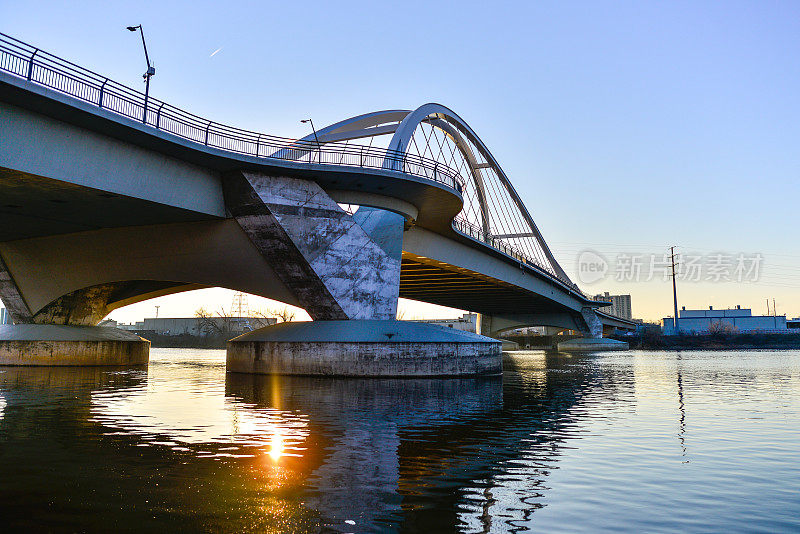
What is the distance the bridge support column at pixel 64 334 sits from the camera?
1409 inches

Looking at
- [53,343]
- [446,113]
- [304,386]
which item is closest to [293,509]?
[304,386]

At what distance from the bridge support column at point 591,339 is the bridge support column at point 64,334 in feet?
240

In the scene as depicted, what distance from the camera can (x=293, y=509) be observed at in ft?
22.0

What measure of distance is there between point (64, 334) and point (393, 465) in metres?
34.8

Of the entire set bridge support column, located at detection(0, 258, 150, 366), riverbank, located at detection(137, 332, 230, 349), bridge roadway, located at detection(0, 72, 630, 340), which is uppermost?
bridge roadway, located at detection(0, 72, 630, 340)

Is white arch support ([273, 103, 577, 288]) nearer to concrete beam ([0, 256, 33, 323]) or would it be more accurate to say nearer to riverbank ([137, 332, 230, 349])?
concrete beam ([0, 256, 33, 323])

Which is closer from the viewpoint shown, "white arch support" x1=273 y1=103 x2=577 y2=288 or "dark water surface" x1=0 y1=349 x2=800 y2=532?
"dark water surface" x1=0 y1=349 x2=800 y2=532

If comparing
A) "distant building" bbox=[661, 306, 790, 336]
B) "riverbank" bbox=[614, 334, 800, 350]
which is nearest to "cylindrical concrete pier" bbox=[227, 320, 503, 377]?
"riverbank" bbox=[614, 334, 800, 350]

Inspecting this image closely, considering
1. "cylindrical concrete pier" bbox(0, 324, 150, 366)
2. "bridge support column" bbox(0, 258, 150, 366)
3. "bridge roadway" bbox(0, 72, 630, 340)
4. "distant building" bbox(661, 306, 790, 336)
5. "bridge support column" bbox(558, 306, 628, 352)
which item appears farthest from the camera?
"distant building" bbox(661, 306, 790, 336)

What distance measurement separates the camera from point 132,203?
25.9 meters

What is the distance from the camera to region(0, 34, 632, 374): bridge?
72.2ft

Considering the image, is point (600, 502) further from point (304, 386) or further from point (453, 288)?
point (453, 288)

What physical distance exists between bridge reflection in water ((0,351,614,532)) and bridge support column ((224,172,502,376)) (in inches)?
389

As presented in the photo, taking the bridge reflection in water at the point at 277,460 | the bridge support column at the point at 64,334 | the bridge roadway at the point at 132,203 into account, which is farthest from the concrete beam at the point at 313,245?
the bridge support column at the point at 64,334
